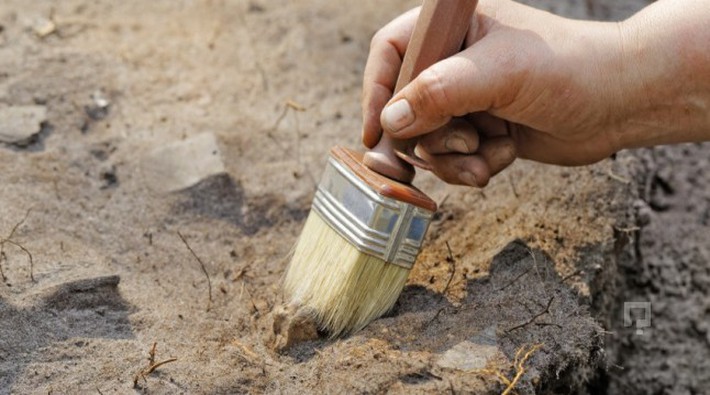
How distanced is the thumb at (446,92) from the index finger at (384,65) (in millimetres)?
232

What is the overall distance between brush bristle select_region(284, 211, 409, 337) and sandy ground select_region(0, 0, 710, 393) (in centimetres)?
7

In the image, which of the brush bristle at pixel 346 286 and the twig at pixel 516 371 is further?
the brush bristle at pixel 346 286

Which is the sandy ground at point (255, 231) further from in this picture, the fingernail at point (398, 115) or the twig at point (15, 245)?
the fingernail at point (398, 115)

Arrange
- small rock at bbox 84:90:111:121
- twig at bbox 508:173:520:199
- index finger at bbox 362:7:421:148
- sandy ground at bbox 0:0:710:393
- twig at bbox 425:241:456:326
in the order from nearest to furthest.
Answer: sandy ground at bbox 0:0:710:393 → twig at bbox 425:241:456:326 → index finger at bbox 362:7:421:148 → twig at bbox 508:173:520:199 → small rock at bbox 84:90:111:121

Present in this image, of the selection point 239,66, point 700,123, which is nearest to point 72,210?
point 239,66

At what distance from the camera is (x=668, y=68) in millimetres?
2840

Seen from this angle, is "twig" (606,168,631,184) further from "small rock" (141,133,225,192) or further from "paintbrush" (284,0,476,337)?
"small rock" (141,133,225,192)

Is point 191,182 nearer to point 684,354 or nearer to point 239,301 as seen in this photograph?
point 239,301

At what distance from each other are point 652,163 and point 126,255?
2.32 m

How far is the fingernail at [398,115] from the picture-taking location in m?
2.76

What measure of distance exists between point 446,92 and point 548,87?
0.33m

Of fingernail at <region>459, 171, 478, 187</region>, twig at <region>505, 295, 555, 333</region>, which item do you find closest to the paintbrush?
fingernail at <region>459, 171, 478, 187</region>

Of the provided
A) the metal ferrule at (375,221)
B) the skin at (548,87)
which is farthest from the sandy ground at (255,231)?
the skin at (548,87)

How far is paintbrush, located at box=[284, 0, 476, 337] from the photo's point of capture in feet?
8.90
